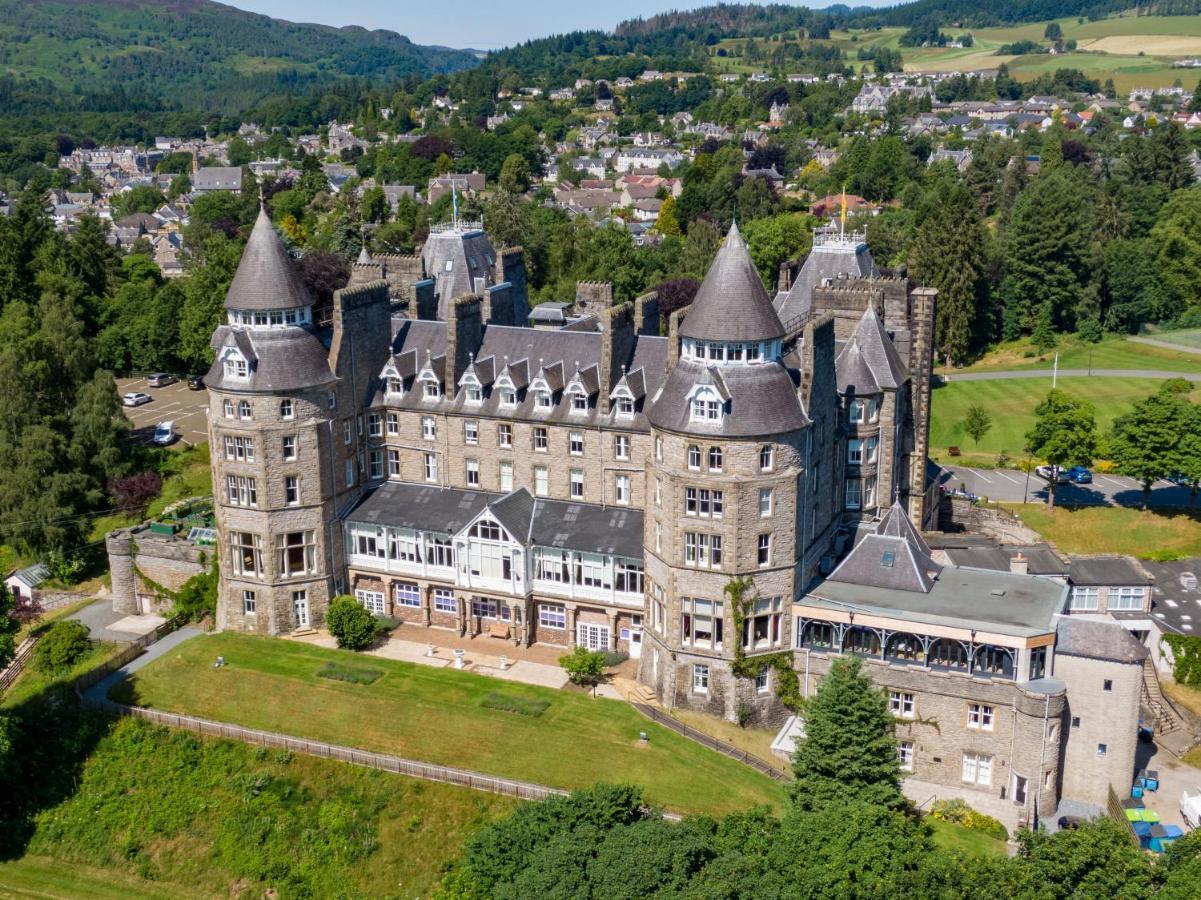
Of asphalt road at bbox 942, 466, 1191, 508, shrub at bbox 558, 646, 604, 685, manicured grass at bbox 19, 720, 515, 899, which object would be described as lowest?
manicured grass at bbox 19, 720, 515, 899

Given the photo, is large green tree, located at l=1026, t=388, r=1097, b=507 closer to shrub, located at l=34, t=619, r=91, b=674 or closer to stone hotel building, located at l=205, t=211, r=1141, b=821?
stone hotel building, located at l=205, t=211, r=1141, b=821

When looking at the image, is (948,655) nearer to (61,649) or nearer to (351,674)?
(351,674)

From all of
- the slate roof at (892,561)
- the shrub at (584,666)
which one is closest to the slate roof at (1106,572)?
the slate roof at (892,561)

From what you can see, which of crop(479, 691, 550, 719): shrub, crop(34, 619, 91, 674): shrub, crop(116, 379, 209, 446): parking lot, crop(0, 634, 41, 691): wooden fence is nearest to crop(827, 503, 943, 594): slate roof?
crop(479, 691, 550, 719): shrub

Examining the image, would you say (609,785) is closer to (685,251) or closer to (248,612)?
(248,612)

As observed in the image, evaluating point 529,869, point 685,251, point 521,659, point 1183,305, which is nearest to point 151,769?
point 521,659

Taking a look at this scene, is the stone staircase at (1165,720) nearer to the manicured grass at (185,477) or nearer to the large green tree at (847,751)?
the large green tree at (847,751)

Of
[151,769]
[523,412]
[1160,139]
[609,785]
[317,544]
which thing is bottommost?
[151,769]

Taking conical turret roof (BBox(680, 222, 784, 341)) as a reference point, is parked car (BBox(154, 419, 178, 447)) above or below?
below

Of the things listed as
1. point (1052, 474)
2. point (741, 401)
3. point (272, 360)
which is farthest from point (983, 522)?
point (272, 360)
